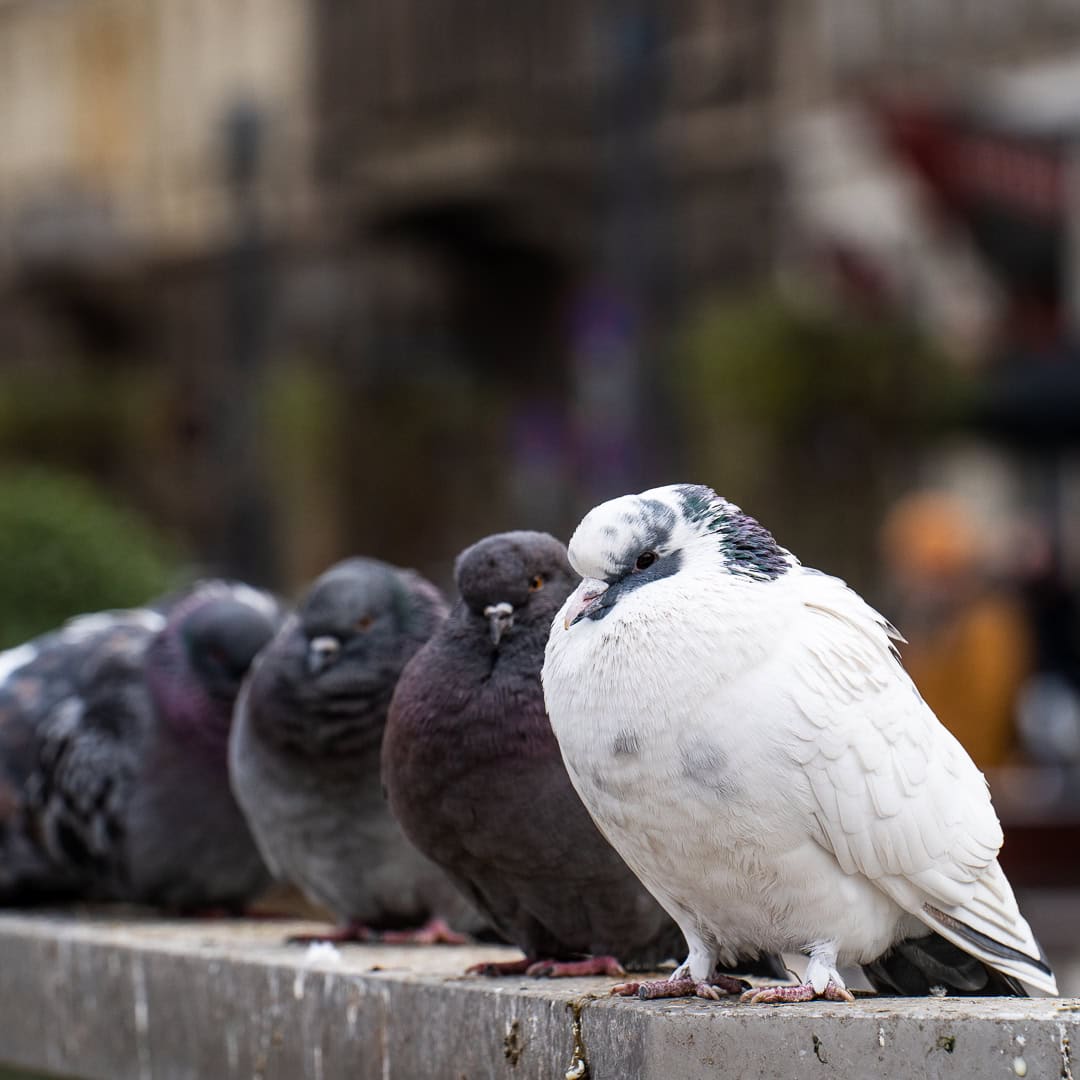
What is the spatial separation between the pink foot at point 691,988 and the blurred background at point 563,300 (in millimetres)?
3778

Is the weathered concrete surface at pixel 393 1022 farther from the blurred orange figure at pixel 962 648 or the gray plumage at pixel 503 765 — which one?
the blurred orange figure at pixel 962 648

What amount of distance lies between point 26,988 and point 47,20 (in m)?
22.4

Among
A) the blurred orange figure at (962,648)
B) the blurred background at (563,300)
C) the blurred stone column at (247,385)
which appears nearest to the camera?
the blurred orange figure at (962,648)

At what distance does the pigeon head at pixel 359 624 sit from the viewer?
13.2 feet

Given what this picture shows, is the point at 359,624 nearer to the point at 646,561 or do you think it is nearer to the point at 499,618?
the point at 499,618

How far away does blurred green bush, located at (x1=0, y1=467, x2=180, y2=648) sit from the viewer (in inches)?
256

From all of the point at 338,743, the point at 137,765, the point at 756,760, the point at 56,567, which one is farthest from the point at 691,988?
the point at 56,567

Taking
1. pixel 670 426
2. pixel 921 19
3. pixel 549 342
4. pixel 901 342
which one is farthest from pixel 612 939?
pixel 549 342

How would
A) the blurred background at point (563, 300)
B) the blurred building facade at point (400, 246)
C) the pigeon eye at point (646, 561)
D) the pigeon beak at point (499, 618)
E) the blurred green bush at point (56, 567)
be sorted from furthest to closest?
the blurred building facade at point (400, 246)
the blurred background at point (563, 300)
the blurred green bush at point (56, 567)
the pigeon beak at point (499, 618)
the pigeon eye at point (646, 561)

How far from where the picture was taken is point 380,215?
1850 cm

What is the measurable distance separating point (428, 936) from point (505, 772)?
921 millimetres

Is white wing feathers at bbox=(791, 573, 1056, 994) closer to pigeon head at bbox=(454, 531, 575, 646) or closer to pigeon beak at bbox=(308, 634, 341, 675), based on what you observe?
pigeon head at bbox=(454, 531, 575, 646)

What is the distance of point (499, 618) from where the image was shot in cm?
346

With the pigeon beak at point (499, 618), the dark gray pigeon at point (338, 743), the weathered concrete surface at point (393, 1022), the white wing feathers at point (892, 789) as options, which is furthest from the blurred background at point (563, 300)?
the white wing feathers at point (892, 789)
